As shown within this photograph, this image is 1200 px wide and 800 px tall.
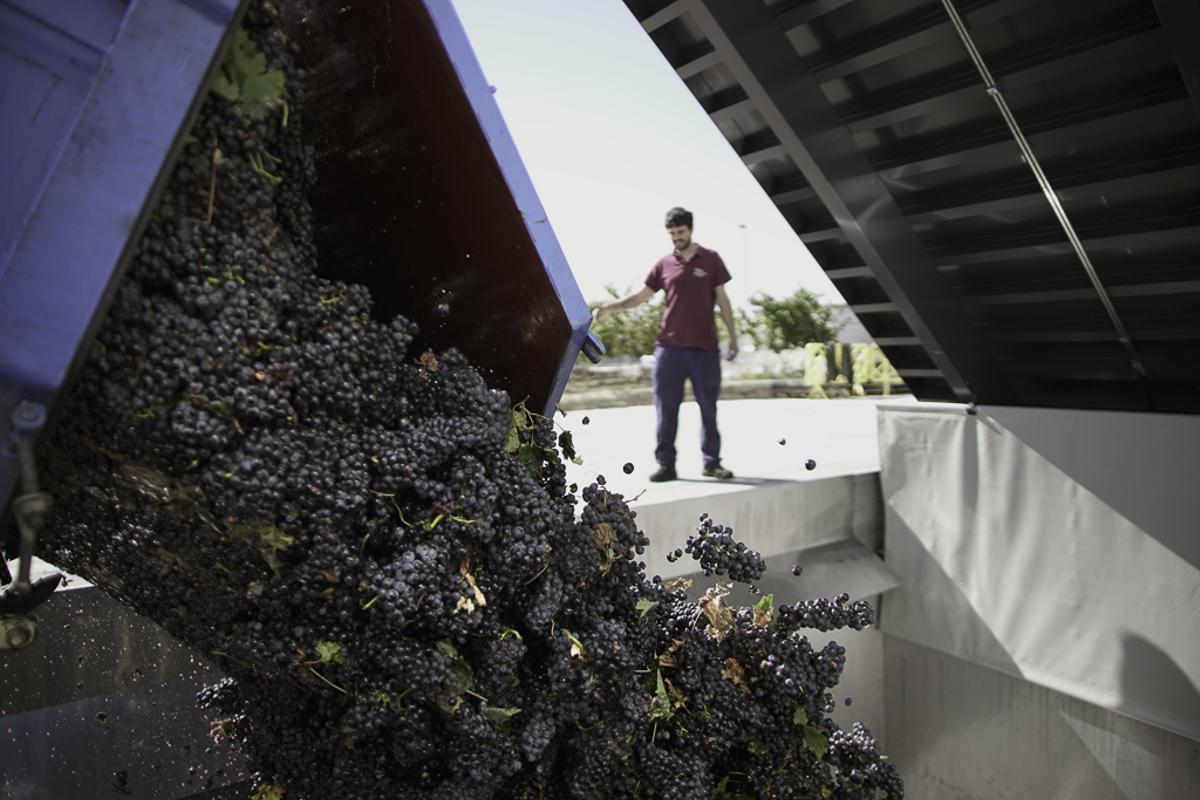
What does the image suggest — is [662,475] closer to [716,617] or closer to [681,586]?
[681,586]

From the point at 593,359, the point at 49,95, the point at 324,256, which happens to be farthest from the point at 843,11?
the point at 49,95

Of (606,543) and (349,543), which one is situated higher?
(606,543)

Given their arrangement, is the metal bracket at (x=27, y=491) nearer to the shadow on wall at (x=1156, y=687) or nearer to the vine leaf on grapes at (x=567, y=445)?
the vine leaf on grapes at (x=567, y=445)

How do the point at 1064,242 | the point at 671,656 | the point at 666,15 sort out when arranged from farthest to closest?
the point at 1064,242
the point at 666,15
the point at 671,656

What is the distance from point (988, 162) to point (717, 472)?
2.04 meters

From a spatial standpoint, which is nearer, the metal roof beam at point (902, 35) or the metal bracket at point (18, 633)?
the metal bracket at point (18, 633)

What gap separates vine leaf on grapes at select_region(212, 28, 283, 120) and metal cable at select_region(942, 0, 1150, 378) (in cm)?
235

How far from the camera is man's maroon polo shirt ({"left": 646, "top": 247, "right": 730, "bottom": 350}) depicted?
4352 millimetres

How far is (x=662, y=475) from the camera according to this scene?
434 cm

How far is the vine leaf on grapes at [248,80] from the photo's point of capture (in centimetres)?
129

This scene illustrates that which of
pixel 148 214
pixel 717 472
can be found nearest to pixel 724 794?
pixel 148 214

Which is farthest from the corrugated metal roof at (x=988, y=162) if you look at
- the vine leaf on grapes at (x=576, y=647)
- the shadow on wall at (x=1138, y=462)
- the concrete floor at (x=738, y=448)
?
the vine leaf on grapes at (x=576, y=647)

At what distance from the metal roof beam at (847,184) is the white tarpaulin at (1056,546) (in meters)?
0.39

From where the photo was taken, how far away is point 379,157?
1.76 meters
